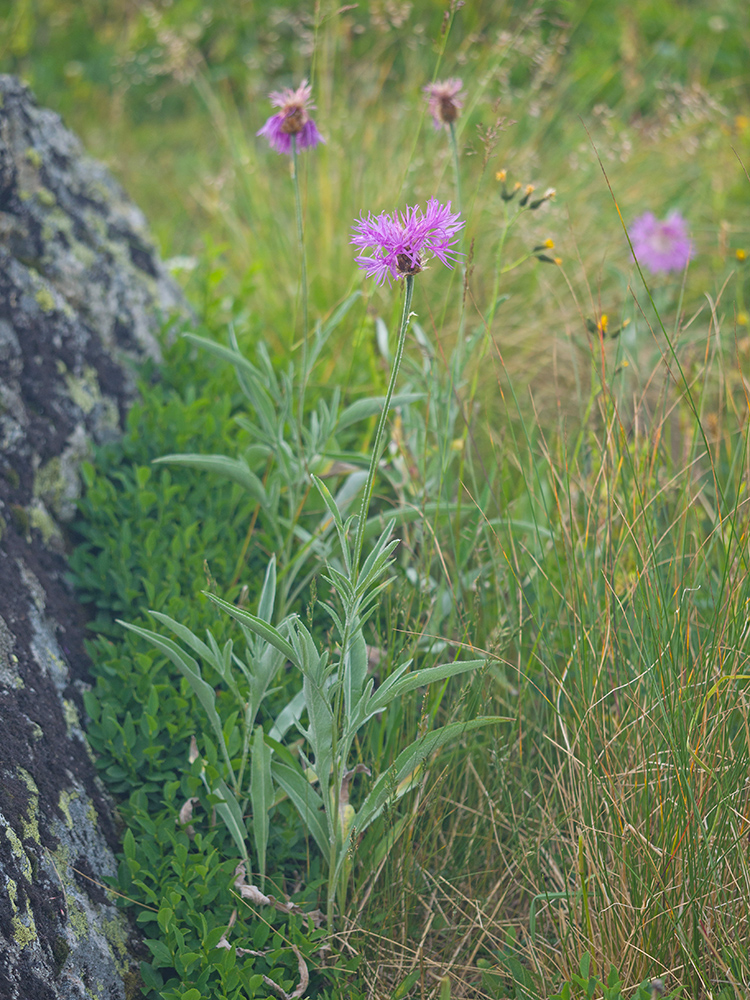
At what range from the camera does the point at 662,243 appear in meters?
3.09

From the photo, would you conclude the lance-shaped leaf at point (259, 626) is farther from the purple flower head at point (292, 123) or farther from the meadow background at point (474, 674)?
the purple flower head at point (292, 123)

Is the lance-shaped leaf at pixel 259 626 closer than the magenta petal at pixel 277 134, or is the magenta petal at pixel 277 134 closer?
the lance-shaped leaf at pixel 259 626

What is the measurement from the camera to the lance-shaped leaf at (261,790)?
4.68 feet

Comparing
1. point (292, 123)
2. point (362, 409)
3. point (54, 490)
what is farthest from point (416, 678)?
point (292, 123)

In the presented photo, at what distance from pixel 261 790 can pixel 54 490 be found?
0.87 m

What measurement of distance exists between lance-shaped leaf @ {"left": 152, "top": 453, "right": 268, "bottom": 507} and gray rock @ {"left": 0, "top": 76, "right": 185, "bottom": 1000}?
1.06 feet

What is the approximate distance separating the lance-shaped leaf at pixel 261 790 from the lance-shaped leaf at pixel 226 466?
22.2 inches

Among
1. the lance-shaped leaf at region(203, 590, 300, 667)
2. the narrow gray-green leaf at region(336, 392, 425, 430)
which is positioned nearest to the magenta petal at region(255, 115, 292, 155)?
the narrow gray-green leaf at region(336, 392, 425, 430)

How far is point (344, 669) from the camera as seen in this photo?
4.30 feet

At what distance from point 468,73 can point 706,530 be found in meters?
3.16

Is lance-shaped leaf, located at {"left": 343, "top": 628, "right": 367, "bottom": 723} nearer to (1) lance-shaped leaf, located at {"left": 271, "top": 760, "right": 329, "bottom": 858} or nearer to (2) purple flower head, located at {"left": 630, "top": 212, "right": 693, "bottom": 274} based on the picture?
(1) lance-shaped leaf, located at {"left": 271, "top": 760, "right": 329, "bottom": 858}

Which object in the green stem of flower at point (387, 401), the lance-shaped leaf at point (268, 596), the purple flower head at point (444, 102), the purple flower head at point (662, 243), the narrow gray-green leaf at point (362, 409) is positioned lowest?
the lance-shaped leaf at point (268, 596)

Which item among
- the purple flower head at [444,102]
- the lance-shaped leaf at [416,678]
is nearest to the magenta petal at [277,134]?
the purple flower head at [444,102]

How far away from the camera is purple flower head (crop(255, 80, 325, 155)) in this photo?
1.70 metres
